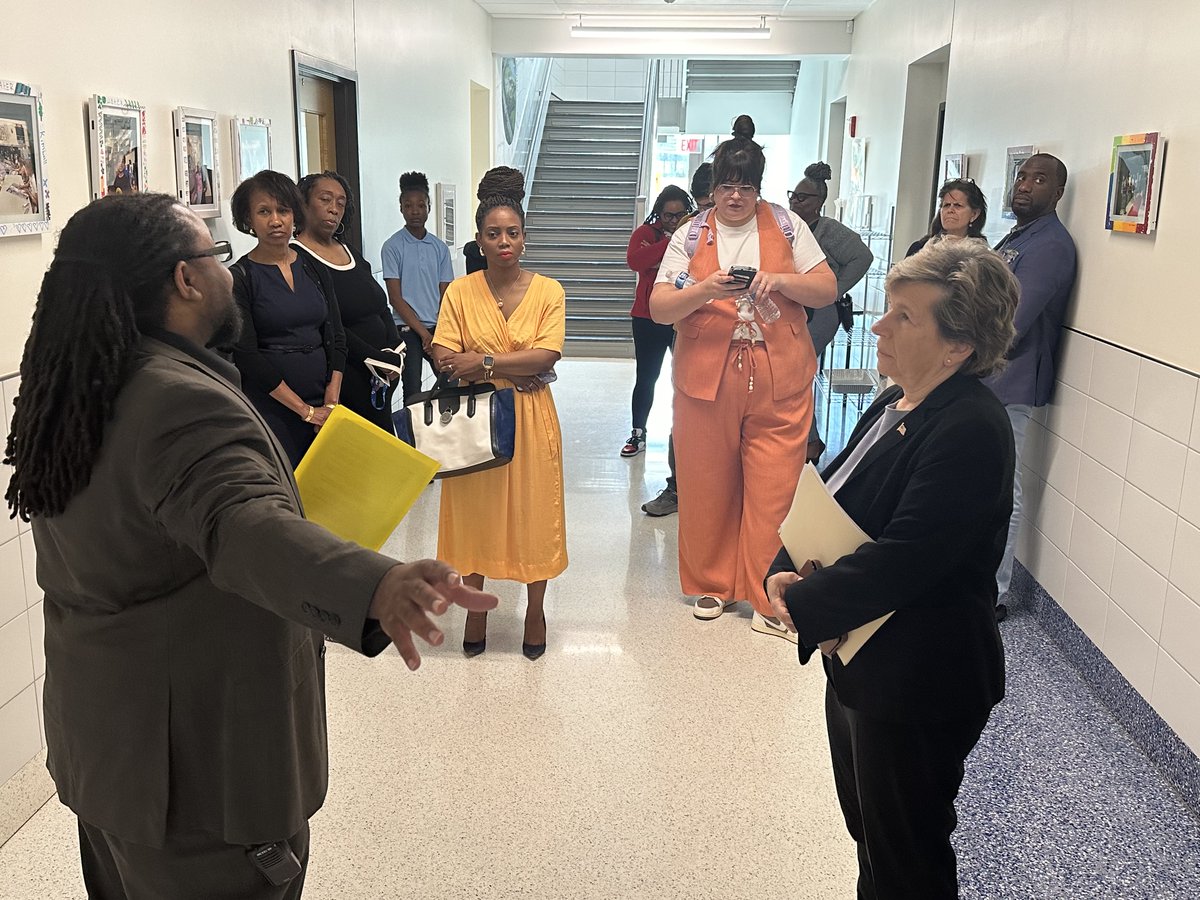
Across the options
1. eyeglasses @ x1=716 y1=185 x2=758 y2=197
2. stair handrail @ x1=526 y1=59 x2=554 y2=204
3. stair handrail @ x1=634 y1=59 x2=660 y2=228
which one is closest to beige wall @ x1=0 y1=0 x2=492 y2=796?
eyeglasses @ x1=716 y1=185 x2=758 y2=197

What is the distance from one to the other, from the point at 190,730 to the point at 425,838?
1336 mm

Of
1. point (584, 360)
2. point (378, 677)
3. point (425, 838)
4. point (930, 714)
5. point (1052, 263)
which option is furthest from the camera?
point (584, 360)

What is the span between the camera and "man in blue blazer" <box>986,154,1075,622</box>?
3863 mm

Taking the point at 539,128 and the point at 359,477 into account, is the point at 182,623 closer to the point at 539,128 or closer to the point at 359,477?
the point at 359,477

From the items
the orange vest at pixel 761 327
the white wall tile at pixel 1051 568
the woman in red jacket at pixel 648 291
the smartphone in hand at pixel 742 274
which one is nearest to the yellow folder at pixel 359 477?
the smartphone in hand at pixel 742 274

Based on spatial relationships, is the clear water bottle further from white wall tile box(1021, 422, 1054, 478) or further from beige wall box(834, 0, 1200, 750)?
white wall tile box(1021, 422, 1054, 478)

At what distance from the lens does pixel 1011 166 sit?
4.80m

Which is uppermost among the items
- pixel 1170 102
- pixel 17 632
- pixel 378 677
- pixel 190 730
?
pixel 1170 102

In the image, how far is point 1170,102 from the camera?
Answer: 320 cm

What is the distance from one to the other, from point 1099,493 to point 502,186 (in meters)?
2.24

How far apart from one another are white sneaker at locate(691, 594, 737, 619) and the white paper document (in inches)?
82.4

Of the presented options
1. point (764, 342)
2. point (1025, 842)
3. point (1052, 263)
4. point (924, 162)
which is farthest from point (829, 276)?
point (924, 162)

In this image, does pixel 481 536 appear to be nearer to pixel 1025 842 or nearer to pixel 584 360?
pixel 1025 842

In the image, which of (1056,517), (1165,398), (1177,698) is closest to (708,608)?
(1056,517)
